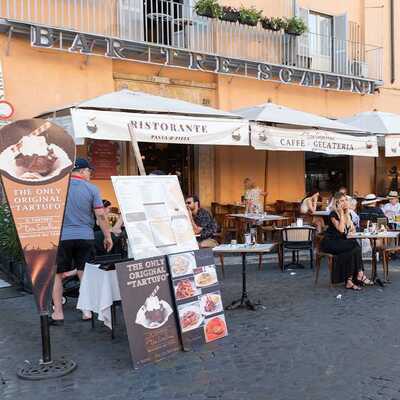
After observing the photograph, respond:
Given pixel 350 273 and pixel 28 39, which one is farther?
pixel 28 39

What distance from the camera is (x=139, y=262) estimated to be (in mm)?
5016

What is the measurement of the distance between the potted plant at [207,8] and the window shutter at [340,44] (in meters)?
4.69

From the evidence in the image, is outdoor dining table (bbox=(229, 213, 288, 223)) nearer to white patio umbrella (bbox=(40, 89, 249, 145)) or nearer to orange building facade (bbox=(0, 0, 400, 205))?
white patio umbrella (bbox=(40, 89, 249, 145))

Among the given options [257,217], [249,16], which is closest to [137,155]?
[257,217]

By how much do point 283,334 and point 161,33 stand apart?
8.30 m

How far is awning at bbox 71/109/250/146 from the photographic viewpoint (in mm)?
8094

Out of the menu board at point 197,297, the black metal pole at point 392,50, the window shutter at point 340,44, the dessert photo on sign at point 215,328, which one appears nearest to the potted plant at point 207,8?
the window shutter at point 340,44

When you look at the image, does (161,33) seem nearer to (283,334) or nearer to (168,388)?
(283,334)

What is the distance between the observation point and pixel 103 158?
37.6 feet

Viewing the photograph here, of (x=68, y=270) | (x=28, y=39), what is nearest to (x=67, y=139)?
(x=68, y=270)

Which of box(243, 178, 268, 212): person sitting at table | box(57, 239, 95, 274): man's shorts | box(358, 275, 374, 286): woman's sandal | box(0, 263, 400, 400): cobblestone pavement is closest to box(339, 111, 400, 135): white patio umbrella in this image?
box(243, 178, 268, 212): person sitting at table

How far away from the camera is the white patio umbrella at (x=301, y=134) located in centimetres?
1050

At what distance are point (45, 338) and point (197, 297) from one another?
1.49 metres

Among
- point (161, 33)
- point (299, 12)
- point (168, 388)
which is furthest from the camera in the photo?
point (299, 12)
